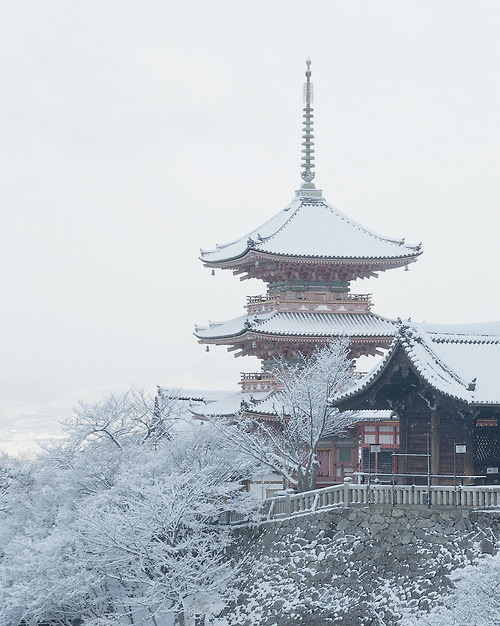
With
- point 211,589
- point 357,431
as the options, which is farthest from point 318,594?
point 357,431

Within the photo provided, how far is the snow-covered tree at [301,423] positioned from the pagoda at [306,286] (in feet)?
8.46

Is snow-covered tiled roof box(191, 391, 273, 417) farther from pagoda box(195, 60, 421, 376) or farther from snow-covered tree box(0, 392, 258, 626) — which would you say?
snow-covered tree box(0, 392, 258, 626)

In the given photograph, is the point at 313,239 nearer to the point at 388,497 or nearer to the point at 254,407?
the point at 254,407

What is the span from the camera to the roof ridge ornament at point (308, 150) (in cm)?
5347

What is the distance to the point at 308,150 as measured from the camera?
53.4m

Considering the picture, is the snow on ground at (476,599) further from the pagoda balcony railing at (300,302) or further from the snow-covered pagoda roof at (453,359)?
the pagoda balcony railing at (300,302)

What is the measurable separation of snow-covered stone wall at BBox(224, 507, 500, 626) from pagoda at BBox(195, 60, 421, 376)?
567 inches

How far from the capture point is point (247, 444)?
4000 centimetres

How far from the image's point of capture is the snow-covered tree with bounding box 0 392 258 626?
33.2 meters

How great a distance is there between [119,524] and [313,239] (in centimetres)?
2056

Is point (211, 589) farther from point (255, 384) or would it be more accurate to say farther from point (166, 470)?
point (255, 384)

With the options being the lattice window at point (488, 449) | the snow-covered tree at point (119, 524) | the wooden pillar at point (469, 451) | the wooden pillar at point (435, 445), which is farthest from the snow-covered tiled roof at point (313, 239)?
the wooden pillar at point (469, 451)

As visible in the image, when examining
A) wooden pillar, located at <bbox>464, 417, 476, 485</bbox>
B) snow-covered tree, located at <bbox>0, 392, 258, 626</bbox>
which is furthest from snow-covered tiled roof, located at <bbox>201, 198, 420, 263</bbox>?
wooden pillar, located at <bbox>464, 417, 476, 485</bbox>

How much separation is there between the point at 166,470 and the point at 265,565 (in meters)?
5.12
